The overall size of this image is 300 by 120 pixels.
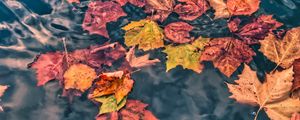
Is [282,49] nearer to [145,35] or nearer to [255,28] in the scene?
[255,28]

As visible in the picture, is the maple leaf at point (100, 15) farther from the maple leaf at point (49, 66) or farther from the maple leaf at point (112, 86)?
the maple leaf at point (112, 86)

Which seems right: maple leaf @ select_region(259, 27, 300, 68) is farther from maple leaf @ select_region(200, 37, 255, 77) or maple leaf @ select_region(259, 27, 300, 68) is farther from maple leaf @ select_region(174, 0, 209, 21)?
maple leaf @ select_region(174, 0, 209, 21)

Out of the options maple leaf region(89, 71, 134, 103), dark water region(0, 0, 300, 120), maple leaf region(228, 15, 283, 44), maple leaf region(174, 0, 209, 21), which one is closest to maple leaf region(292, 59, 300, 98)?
dark water region(0, 0, 300, 120)

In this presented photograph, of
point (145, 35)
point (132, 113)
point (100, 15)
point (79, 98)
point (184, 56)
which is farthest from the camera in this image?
point (100, 15)

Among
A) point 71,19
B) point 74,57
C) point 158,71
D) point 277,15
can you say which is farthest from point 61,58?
point 277,15

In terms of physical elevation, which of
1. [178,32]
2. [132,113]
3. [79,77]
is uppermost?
[178,32]

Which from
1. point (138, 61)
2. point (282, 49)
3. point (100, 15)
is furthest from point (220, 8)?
point (100, 15)

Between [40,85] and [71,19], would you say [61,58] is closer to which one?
[40,85]
